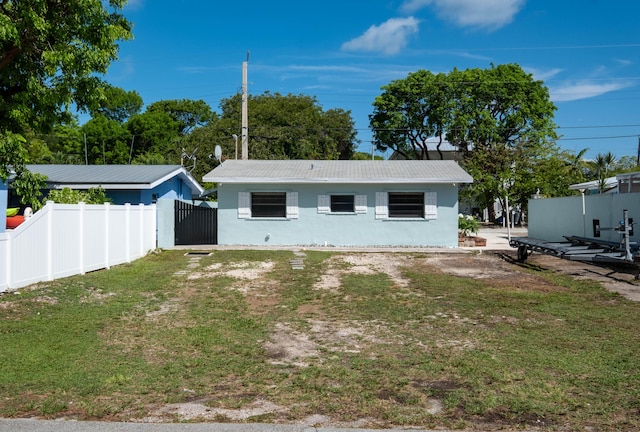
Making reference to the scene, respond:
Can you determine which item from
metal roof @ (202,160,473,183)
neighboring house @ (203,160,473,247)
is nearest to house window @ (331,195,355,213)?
neighboring house @ (203,160,473,247)

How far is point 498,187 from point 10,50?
101 ft

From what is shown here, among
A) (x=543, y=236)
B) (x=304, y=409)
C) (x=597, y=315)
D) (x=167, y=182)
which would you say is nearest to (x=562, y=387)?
(x=304, y=409)

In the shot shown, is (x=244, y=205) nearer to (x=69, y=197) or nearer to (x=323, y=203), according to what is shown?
(x=323, y=203)

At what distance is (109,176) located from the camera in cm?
2089

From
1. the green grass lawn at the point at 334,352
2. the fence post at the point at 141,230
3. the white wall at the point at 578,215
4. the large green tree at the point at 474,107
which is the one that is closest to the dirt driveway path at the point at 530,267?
the green grass lawn at the point at 334,352

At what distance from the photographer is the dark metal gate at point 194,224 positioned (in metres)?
19.9

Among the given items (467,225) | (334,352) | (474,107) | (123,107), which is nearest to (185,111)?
(123,107)

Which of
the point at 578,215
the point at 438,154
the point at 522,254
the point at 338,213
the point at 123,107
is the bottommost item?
the point at 522,254

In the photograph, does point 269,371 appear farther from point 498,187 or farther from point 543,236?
point 498,187

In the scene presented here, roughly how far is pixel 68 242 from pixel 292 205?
10.1m

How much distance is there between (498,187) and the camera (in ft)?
118

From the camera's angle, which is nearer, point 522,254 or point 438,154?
point 522,254

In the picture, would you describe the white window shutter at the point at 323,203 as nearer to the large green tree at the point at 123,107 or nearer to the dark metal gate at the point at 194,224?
the dark metal gate at the point at 194,224

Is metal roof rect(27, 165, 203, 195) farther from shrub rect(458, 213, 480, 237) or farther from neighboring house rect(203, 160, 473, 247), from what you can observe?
shrub rect(458, 213, 480, 237)
